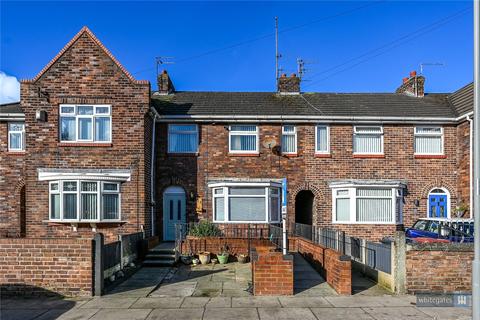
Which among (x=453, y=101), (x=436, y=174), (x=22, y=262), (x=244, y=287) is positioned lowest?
(x=244, y=287)

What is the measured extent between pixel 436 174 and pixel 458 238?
18.3 ft

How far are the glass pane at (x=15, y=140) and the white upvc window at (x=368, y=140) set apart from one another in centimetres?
1488

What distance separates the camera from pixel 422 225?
51.0 ft

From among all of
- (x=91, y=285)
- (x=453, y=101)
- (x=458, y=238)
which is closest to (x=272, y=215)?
(x=458, y=238)

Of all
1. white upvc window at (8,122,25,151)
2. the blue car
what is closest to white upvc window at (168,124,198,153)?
white upvc window at (8,122,25,151)

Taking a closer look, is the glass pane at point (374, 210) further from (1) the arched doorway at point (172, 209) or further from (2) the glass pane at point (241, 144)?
(1) the arched doorway at point (172, 209)

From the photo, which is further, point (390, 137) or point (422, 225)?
point (390, 137)

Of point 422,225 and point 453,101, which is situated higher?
point 453,101

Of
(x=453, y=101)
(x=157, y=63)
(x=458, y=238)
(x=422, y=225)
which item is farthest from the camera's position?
(x=157, y=63)

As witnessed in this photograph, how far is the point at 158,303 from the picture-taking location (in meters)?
9.07

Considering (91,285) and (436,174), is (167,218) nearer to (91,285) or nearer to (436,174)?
(91,285)

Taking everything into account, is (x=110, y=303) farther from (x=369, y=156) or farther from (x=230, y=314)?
(x=369, y=156)

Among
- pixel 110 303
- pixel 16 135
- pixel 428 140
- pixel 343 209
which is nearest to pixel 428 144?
pixel 428 140

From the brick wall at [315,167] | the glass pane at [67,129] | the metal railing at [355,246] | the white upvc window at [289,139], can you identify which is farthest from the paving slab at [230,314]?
the white upvc window at [289,139]
